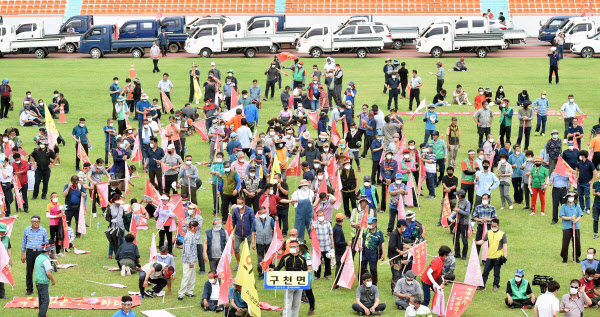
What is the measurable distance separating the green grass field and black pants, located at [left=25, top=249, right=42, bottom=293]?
250 millimetres

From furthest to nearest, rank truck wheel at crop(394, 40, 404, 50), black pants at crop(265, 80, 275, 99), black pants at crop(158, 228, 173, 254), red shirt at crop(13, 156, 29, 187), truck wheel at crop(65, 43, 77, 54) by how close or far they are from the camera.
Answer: truck wheel at crop(65, 43, 77, 54) < truck wheel at crop(394, 40, 404, 50) < black pants at crop(265, 80, 275, 99) < red shirt at crop(13, 156, 29, 187) < black pants at crop(158, 228, 173, 254)

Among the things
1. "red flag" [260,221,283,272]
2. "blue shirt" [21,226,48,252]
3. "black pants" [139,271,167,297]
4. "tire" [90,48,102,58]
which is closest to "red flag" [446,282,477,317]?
"red flag" [260,221,283,272]

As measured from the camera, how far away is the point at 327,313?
54.1ft

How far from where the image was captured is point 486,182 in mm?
21203

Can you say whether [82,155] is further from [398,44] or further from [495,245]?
[398,44]

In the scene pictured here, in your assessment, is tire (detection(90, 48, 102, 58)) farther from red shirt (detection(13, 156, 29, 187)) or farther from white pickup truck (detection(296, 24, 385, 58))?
red shirt (detection(13, 156, 29, 187))

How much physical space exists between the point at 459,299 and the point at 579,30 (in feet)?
110

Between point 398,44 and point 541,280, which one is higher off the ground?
point 398,44

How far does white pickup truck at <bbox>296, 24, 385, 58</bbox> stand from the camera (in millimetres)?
45438

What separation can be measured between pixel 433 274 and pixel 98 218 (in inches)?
380

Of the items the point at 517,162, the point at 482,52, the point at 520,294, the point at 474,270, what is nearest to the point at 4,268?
the point at 474,270

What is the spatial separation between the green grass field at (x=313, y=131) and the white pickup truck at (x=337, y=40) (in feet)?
5.08

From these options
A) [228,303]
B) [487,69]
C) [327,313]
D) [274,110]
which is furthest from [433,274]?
[487,69]

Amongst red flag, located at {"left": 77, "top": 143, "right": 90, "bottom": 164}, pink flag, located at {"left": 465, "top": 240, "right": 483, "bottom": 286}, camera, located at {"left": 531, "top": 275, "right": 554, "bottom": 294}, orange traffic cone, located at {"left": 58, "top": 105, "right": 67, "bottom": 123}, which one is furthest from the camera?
orange traffic cone, located at {"left": 58, "top": 105, "right": 67, "bottom": 123}
